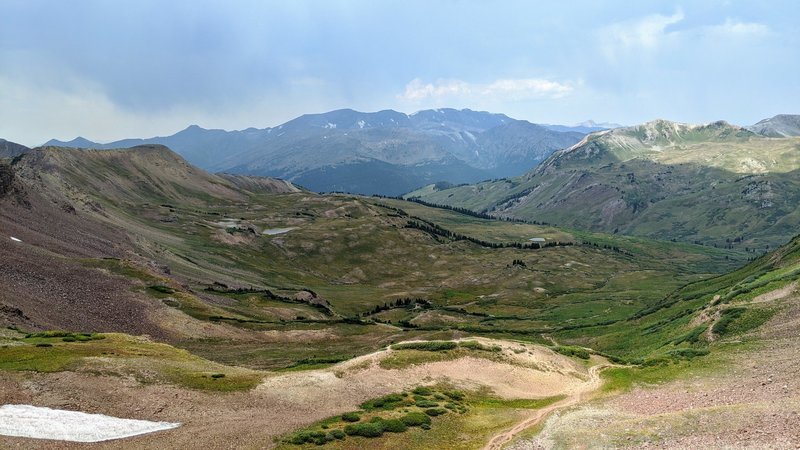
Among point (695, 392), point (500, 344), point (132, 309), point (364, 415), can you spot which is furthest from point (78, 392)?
point (132, 309)

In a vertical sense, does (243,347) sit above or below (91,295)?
below

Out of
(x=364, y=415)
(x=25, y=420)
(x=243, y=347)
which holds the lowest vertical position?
(x=243, y=347)

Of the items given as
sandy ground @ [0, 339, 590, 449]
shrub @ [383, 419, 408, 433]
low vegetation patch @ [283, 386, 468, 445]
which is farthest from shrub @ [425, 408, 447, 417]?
sandy ground @ [0, 339, 590, 449]

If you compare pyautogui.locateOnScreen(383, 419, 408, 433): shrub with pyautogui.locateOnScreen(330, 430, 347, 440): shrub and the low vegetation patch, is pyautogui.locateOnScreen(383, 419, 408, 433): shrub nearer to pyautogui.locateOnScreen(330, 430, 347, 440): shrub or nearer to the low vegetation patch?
the low vegetation patch

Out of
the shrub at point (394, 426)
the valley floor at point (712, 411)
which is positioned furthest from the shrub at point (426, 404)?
the valley floor at point (712, 411)

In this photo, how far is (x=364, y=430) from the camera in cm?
3947

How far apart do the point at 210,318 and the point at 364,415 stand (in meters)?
69.4

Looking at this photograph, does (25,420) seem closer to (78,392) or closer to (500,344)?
(78,392)

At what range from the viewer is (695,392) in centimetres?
4375

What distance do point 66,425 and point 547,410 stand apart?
3750cm

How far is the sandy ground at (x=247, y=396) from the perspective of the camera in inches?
1487

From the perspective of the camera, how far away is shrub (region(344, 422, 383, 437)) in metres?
39.3

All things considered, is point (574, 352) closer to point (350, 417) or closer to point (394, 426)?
point (394, 426)

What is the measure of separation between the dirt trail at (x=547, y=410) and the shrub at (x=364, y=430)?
790 cm
